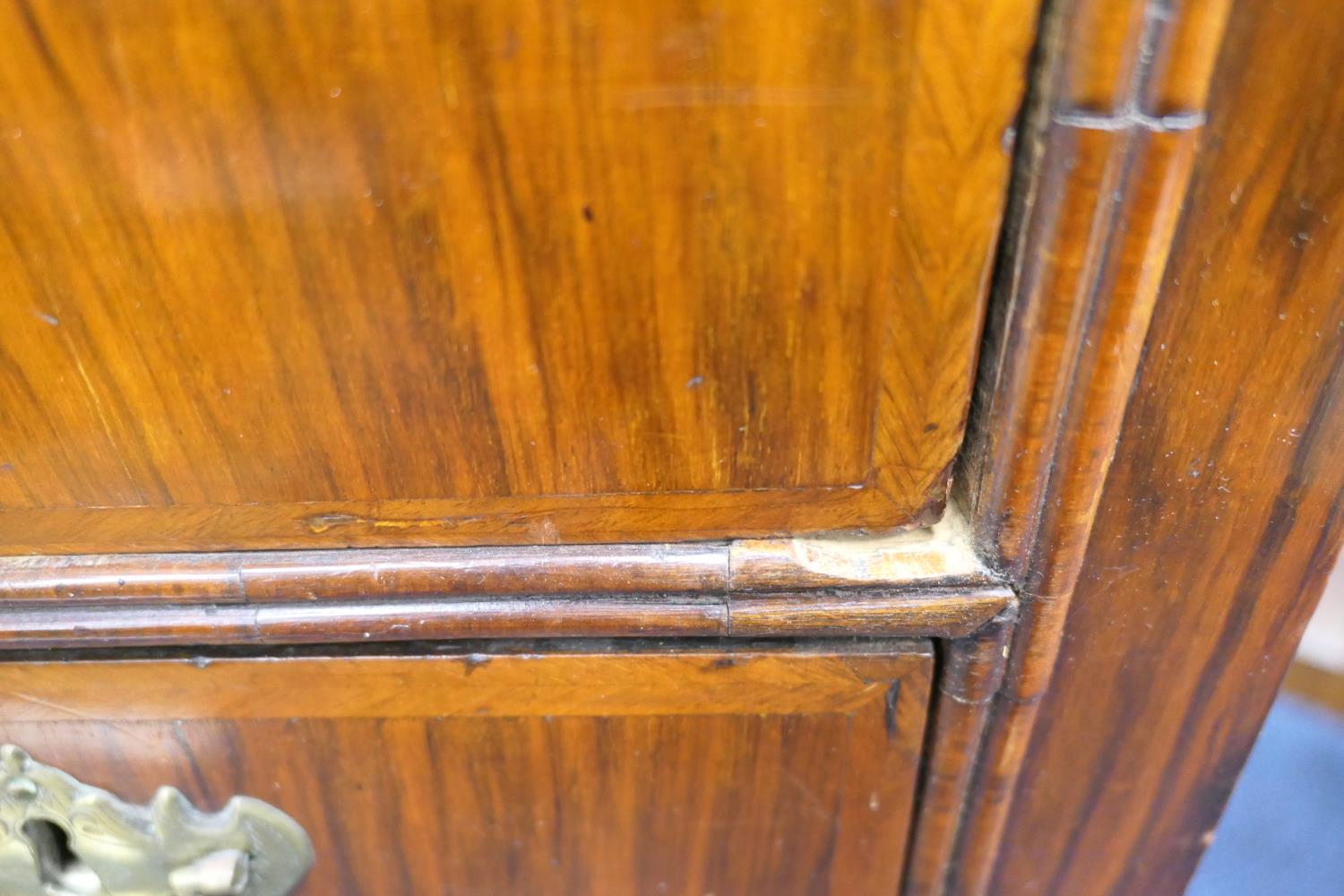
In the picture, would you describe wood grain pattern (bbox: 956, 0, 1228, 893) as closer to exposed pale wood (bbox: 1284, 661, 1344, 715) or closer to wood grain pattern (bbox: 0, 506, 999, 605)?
wood grain pattern (bbox: 0, 506, 999, 605)

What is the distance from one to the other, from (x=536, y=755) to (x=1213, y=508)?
0.27 m

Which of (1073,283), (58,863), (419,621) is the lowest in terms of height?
(58,863)

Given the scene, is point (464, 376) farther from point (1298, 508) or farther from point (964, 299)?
point (1298, 508)

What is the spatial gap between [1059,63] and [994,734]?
251mm

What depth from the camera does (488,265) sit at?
27cm

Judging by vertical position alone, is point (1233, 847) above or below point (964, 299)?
below

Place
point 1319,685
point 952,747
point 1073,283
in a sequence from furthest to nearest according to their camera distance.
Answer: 1. point 1319,685
2. point 952,747
3. point 1073,283

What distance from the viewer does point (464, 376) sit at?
0.29 meters

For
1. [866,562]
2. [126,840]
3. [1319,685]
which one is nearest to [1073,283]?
[866,562]

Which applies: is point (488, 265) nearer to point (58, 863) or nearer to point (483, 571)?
point (483, 571)

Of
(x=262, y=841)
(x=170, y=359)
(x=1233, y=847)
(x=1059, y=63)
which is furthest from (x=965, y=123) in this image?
(x=1233, y=847)

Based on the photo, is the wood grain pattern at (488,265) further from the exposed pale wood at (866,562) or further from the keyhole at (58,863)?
the keyhole at (58,863)

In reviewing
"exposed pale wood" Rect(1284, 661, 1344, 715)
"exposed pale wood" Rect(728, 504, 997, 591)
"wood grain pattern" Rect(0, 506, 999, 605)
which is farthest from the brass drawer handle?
"exposed pale wood" Rect(1284, 661, 1344, 715)

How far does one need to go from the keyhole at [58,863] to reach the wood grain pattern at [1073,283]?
402 millimetres
